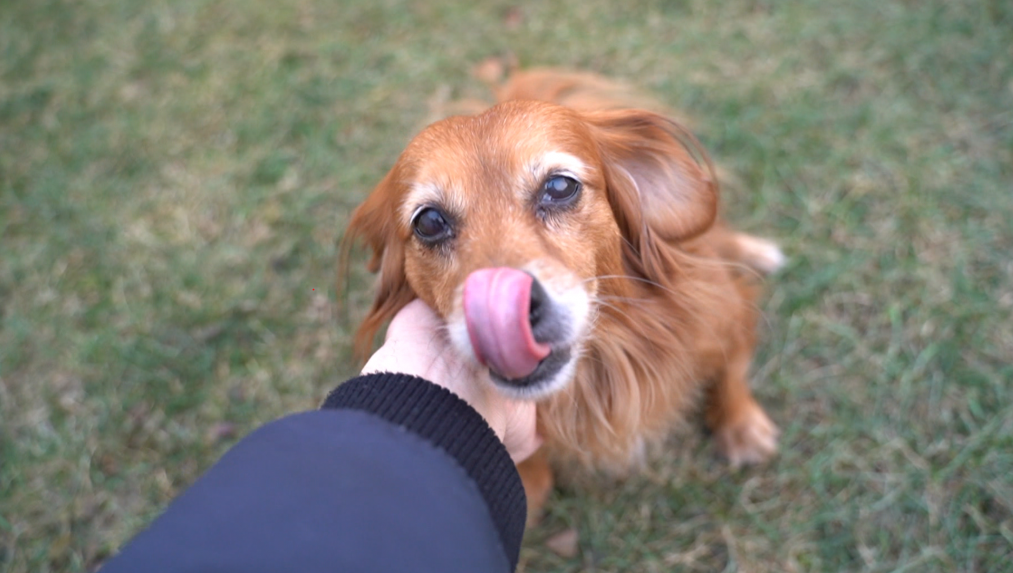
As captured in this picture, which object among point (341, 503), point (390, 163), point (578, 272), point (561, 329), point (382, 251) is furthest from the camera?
point (390, 163)

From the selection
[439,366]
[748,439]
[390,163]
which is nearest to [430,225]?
[439,366]

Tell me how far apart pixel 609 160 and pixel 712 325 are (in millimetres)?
684

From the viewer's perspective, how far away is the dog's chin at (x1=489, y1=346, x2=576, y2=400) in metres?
1.79

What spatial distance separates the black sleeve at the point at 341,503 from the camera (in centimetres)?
128

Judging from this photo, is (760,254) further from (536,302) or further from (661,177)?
(536,302)

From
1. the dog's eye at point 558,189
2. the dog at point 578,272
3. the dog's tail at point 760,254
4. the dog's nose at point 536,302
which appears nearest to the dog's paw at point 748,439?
the dog at point 578,272

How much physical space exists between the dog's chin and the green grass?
1.15m

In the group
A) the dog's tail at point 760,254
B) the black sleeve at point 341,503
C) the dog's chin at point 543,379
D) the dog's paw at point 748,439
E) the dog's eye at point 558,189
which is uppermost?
the dog's eye at point 558,189

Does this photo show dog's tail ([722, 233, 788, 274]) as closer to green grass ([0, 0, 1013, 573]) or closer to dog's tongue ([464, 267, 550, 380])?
green grass ([0, 0, 1013, 573])

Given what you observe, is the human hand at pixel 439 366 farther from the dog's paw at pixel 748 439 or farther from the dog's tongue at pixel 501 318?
the dog's paw at pixel 748 439

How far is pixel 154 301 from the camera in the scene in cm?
355

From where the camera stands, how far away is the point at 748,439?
8.94 ft

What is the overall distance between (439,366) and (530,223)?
1.70ft

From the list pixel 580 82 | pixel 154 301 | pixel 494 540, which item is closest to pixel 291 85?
pixel 154 301
